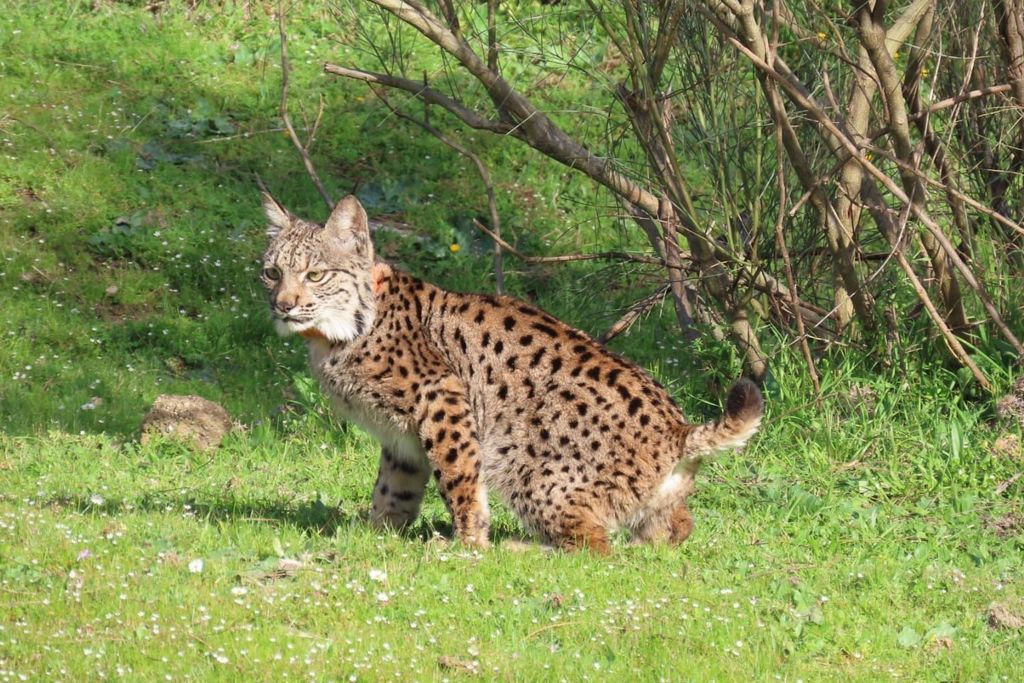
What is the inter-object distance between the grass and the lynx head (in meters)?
1.15

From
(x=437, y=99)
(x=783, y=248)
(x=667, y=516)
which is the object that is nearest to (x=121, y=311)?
→ (x=437, y=99)

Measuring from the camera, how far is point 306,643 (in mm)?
6199

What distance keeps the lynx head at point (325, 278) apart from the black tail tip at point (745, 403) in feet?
7.14

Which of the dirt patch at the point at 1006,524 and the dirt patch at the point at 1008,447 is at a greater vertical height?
the dirt patch at the point at 1008,447

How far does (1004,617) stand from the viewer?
23.4ft

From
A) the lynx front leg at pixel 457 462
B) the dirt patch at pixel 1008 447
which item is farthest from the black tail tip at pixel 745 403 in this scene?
the dirt patch at pixel 1008 447

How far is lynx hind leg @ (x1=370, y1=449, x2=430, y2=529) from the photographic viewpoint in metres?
8.52

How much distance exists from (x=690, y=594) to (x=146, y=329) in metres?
6.73

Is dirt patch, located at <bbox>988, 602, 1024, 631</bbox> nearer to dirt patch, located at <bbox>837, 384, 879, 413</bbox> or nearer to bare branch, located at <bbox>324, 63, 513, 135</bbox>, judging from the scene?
dirt patch, located at <bbox>837, 384, 879, 413</bbox>

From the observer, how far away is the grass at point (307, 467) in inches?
254

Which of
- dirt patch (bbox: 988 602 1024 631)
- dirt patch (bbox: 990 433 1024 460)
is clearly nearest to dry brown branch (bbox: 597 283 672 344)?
dirt patch (bbox: 990 433 1024 460)

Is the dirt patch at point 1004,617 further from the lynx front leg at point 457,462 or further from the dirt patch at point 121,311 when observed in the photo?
the dirt patch at point 121,311

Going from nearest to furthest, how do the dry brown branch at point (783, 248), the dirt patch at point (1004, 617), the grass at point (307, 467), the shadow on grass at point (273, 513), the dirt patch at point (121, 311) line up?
the grass at point (307, 467) → the dirt patch at point (1004, 617) → the shadow on grass at point (273, 513) → the dry brown branch at point (783, 248) → the dirt patch at point (121, 311)

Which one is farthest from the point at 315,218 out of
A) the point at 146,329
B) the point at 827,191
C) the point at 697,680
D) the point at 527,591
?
the point at 697,680
